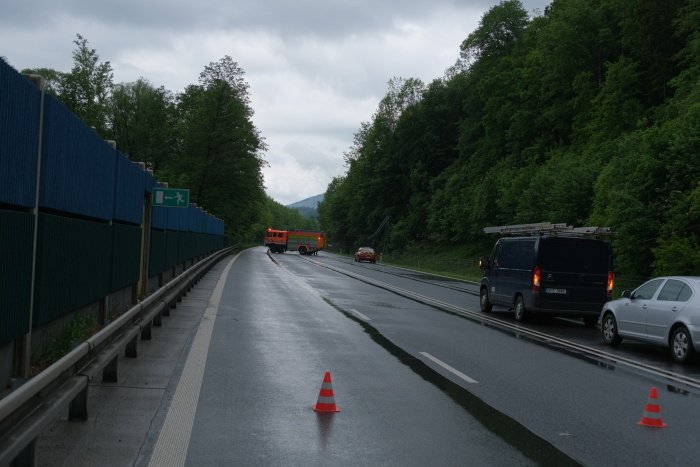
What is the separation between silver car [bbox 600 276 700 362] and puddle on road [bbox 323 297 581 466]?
181 inches

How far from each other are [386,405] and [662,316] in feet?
23.9

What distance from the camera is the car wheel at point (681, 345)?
41.2 feet

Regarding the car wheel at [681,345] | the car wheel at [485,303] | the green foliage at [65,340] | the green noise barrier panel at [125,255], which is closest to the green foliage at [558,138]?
the car wheel at [485,303]

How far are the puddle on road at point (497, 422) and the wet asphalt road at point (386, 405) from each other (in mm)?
Result: 18

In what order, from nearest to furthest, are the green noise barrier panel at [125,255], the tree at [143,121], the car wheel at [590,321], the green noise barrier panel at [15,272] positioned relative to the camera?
the green noise barrier panel at [15,272], the green noise barrier panel at [125,255], the car wheel at [590,321], the tree at [143,121]

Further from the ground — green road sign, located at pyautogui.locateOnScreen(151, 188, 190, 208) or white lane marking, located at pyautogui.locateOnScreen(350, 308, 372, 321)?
green road sign, located at pyautogui.locateOnScreen(151, 188, 190, 208)

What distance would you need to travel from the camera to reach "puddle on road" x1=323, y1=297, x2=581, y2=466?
6.40m

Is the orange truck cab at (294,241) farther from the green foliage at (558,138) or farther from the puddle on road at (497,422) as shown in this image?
the puddle on road at (497,422)

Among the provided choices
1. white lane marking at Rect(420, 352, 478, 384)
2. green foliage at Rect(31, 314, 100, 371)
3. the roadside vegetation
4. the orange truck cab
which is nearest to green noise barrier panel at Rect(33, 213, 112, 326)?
green foliage at Rect(31, 314, 100, 371)

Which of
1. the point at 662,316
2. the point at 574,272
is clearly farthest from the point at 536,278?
the point at 662,316

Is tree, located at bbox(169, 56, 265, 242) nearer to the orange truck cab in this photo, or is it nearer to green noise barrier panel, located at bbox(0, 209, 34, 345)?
the orange truck cab

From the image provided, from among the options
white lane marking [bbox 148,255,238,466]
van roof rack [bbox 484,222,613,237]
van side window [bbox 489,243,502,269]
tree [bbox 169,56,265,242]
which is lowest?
white lane marking [bbox 148,255,238,466]

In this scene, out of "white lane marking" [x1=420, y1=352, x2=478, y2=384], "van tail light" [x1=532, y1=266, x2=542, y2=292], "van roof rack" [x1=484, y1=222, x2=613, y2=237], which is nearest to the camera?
"white lane marking" [x1=420, y1=352, x2=478, y2=384]

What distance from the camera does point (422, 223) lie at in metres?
85.4
